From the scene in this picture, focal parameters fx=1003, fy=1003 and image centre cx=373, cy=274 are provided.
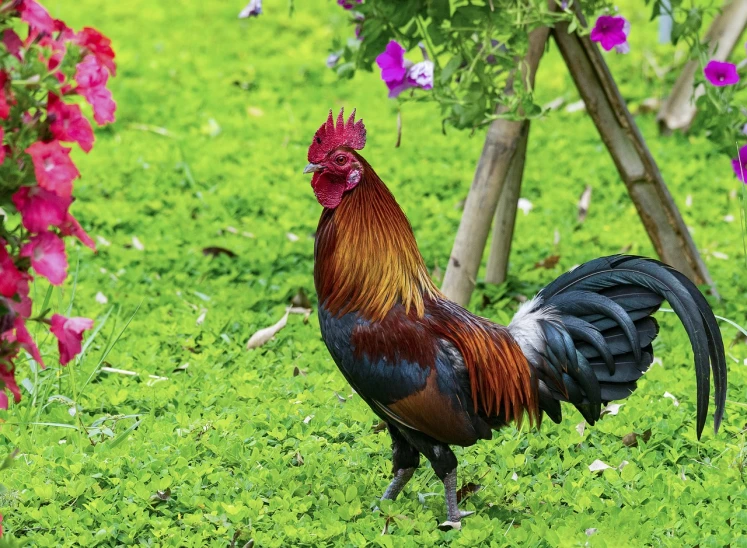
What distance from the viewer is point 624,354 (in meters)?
3.40

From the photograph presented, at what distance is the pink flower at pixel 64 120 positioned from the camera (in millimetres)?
2354

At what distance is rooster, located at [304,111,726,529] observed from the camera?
10.8 ft

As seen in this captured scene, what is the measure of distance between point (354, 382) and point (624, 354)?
3.02 feet

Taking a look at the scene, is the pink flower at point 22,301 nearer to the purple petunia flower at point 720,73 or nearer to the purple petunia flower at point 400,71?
the purple petunia flower at point 400,71

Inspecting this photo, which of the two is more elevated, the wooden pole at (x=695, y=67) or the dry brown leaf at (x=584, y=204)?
the wooden pole at (x=695, y=67)

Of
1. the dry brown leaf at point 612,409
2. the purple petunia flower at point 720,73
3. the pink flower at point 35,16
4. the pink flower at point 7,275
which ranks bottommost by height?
the dry brown leaf at point 612,409

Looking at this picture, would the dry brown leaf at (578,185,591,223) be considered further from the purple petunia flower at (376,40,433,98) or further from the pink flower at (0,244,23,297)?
the pink flower at (0,244,23,297)

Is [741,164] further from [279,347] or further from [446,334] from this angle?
[279,347]

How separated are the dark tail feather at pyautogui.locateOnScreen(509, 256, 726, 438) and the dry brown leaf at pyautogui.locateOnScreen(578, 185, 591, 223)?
306 centimetres

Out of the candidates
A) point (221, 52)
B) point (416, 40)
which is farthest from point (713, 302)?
point (221, 52)

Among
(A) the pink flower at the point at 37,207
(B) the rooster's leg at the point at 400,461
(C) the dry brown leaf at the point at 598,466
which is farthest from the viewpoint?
(C) the dry brown leaf at the point at 598,466

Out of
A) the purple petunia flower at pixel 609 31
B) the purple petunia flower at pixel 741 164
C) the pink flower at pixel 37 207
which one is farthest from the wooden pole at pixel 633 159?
the pink flower at pixel 37 207

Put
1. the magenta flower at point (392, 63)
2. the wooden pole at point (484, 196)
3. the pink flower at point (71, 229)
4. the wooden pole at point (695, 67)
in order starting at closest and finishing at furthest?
the pink flower at point (71, 229) < the magenta flower at point (392, 63) < the wooden pole at point (484, 196) < the wooden pole at point (695, 67)

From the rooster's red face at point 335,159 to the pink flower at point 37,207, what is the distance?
112cm
